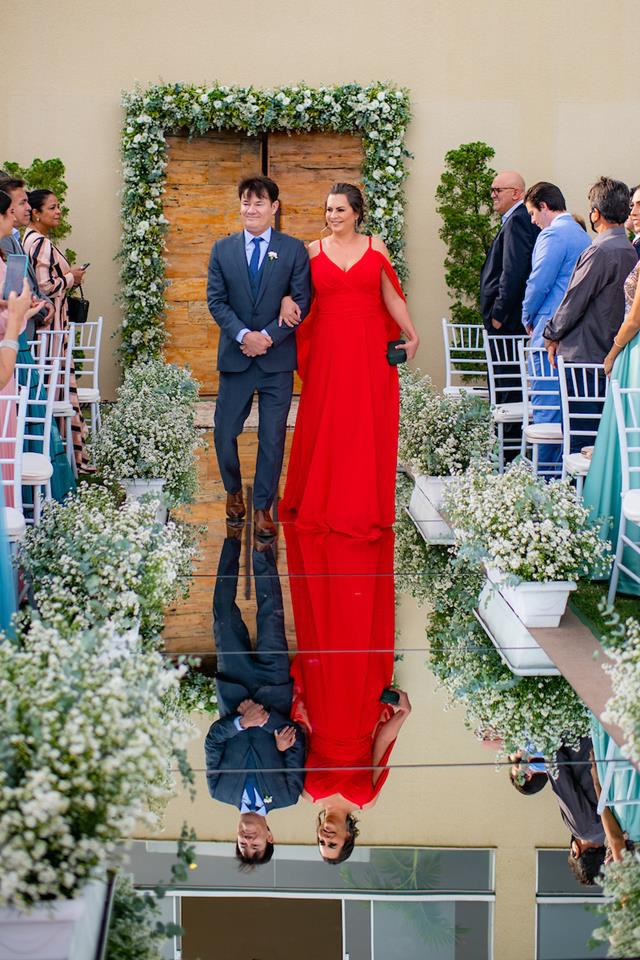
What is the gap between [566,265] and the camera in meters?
7.99

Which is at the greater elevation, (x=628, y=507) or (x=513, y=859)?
(x=628, y=507)

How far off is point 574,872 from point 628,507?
1992mm

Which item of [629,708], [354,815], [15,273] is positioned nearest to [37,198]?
[15,273]

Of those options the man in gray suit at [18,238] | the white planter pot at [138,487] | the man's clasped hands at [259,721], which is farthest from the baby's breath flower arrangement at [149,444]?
the man's clasped hands at [259,721]

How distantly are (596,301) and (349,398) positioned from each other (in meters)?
1.41

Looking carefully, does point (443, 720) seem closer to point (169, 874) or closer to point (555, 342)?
point (169, 874)

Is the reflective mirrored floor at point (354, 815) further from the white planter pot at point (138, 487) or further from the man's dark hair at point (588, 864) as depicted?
the white planter pot at point (138, 487)

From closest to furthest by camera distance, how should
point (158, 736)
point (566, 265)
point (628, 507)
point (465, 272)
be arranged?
point (158, 736) → point (628, 507) → point (566, 265) → point (465, 272)

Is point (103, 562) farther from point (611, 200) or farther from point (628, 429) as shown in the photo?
point (611, 200)

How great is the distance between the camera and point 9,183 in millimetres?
7031

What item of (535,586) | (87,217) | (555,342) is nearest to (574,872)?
(535,586)

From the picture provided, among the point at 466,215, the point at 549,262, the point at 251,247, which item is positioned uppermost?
the point at 466,215

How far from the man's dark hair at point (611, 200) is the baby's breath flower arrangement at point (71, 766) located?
→ 451 cm

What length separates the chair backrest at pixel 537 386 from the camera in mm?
7520
